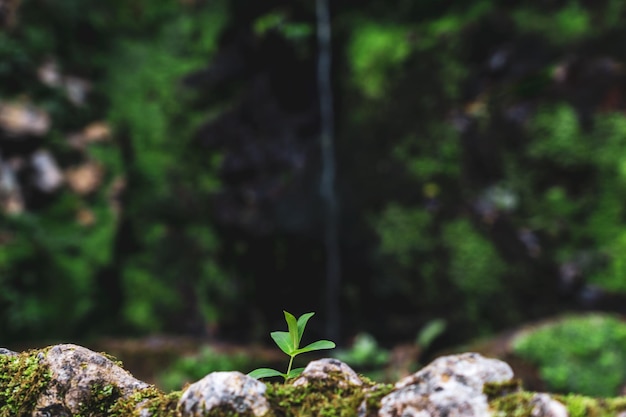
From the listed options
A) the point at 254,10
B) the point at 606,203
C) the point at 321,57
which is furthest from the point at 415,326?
the point at 254,10

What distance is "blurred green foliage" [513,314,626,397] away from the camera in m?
5.26

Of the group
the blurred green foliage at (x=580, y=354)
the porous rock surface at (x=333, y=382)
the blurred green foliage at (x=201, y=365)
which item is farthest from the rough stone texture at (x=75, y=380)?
the blurred green foliage at (x=201, y=365)

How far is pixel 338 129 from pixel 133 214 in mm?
4186

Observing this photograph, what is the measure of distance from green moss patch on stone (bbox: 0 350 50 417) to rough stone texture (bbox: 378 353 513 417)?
110 cm

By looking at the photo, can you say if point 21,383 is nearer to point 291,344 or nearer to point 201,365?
point 291,344

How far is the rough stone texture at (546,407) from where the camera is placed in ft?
4.02

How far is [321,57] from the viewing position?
29.8 feet

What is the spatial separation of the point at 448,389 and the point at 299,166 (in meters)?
7.53

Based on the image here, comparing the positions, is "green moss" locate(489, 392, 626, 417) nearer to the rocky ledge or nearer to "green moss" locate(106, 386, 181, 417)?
the rocky ledge

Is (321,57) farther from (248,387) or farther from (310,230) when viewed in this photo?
(248,387)

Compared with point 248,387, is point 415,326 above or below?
above

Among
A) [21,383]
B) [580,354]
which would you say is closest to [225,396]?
[21,383]

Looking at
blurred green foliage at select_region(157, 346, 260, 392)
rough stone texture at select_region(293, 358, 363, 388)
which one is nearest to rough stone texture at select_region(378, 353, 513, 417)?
rough stone texture at select_region(293, 358, 363, 388)

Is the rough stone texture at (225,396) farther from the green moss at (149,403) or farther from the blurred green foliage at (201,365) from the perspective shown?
the blurred green foliage at (201,365)
